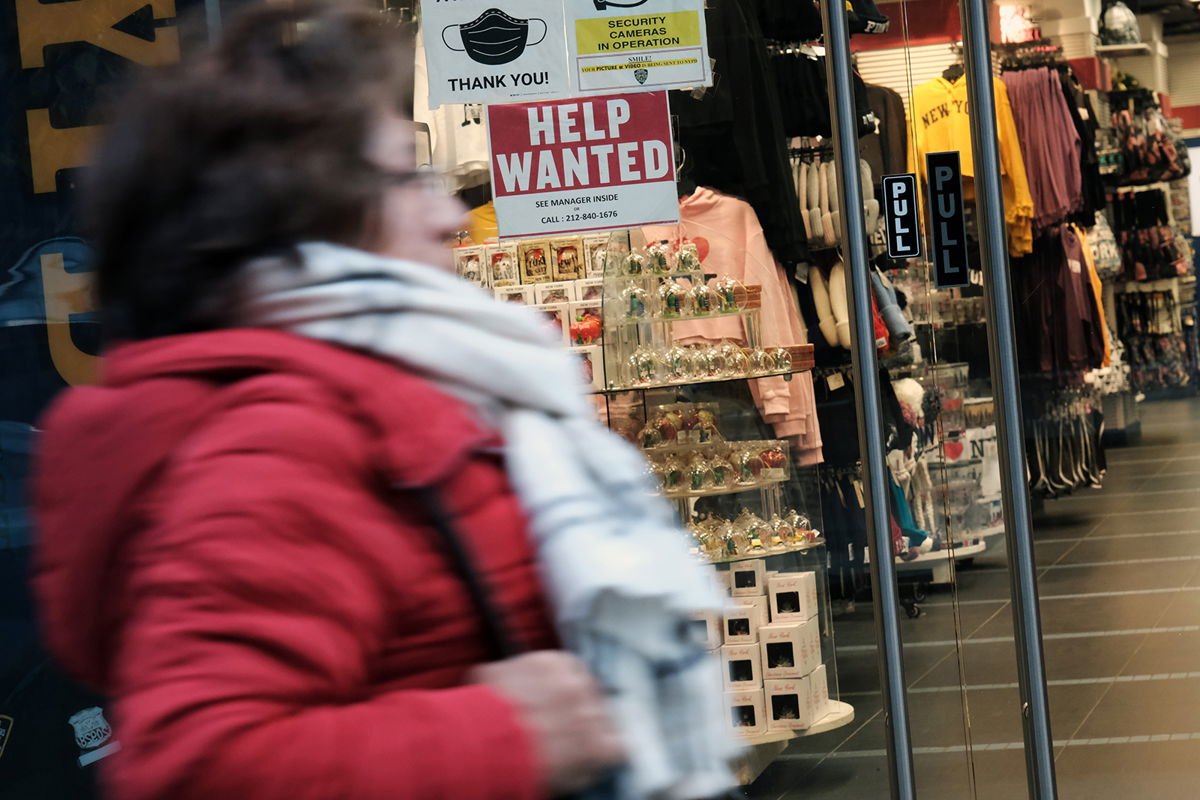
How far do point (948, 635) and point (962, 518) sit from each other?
28 cm

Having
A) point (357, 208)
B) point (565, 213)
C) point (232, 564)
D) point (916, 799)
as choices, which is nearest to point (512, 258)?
point (565, 213)

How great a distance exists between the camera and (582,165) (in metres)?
3.26

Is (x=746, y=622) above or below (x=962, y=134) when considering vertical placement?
below

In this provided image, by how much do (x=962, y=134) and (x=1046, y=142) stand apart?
26 cm

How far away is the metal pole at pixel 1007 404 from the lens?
10.9 ft

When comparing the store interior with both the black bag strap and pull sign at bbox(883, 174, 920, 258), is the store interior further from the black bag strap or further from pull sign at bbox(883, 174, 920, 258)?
the black bag strap

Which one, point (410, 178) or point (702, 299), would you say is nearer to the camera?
point (410, 178)

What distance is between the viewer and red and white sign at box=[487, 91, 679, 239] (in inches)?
128

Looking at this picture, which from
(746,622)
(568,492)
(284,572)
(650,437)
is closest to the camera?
(284,572)

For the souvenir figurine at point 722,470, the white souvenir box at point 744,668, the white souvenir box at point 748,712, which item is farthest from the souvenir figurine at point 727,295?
the white souvenir box at point 748,712

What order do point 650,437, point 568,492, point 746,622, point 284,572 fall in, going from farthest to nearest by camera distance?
1. point 746,622
2. point 650,437
3. point 568,492
4. point 284,572

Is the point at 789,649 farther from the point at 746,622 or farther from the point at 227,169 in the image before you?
the point at 227,169

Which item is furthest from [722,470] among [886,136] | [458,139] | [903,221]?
[458,139]

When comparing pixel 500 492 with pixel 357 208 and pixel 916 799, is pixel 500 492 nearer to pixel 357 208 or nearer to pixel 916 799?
pixel 357 208
